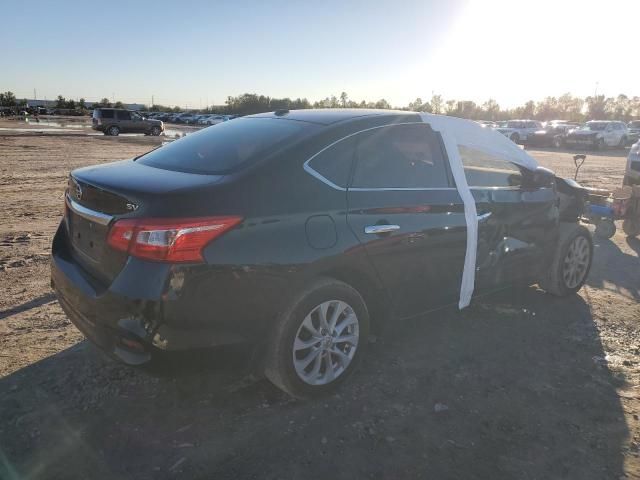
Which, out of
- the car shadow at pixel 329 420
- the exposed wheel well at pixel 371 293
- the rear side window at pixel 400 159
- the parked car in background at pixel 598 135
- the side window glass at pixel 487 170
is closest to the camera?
the car shadow at pixel 329 420

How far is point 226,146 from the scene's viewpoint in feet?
10.7

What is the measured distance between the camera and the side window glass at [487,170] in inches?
155

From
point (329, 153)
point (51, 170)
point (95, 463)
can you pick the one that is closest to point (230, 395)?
point (95, 463)

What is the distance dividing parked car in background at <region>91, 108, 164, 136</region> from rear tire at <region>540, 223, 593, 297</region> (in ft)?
110

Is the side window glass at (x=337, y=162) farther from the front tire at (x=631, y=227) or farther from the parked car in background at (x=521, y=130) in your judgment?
the parked car in background at (x=521, y=130)

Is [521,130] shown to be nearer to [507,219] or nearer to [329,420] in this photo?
[507,219]

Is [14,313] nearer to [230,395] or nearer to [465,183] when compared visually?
[230,395]

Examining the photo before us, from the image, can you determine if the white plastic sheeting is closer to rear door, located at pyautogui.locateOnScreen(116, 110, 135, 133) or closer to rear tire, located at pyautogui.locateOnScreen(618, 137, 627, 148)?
rear tire, located at pyautogui.locateOnScreen(618, 137, 627, 148)

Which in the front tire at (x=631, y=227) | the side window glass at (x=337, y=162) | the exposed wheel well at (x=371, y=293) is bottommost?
the front tire at (x=631, y=227)

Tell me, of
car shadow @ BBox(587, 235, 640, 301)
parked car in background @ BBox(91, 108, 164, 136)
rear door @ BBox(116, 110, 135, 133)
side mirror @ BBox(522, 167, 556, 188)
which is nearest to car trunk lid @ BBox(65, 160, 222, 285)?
side mirror @ BBox(522, 167, 556, 188)

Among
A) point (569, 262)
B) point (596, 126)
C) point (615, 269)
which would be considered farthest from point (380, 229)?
point (596, 126)

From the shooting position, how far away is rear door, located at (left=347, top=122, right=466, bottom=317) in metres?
3.21

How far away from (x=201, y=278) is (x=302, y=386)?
0.97m

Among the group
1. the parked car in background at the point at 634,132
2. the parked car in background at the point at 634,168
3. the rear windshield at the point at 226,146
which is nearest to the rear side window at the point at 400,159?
the rear windshield at the point at 226,146
